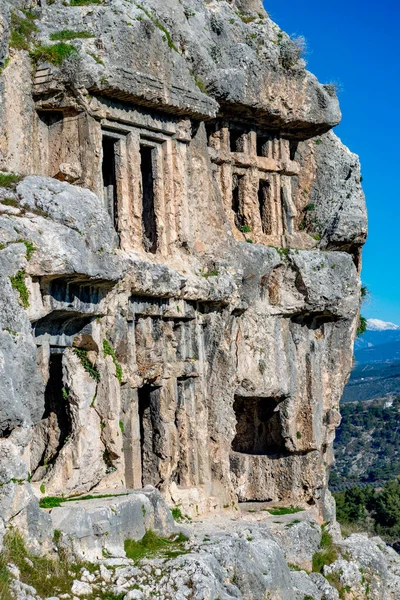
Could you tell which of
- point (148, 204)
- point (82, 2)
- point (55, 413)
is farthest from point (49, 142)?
point (55, 413)

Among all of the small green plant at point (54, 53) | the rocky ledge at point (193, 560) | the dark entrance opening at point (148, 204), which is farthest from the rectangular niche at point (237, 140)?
the rocky ledge at point (193, 560)

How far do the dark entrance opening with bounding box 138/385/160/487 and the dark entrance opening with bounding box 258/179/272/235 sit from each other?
6550 millimetres

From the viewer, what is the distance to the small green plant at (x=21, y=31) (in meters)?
19.2

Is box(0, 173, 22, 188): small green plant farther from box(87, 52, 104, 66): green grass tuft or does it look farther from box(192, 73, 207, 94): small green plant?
box(192, 73, 207, 94): small green plant

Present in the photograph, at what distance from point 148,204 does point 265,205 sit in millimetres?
5176

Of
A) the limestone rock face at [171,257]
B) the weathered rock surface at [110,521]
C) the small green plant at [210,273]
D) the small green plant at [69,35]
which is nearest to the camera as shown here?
the weathered rock surface at [110,521]

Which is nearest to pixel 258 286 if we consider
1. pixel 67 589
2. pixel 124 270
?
pixel 124 270

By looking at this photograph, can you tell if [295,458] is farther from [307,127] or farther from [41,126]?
[41,126]

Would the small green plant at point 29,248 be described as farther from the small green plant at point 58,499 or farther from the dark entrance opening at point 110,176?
the dark entrance opening at point 110,176

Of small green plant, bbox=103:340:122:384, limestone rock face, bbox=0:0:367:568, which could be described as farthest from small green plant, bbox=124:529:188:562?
small green plant, bbox=103:340:122:384

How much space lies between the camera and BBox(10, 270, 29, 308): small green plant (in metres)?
14.5

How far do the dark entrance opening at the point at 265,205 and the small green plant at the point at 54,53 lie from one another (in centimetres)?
730

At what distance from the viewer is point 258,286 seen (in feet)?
78.5

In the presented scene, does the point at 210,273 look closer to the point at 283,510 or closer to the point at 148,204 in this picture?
the point at 148,204
